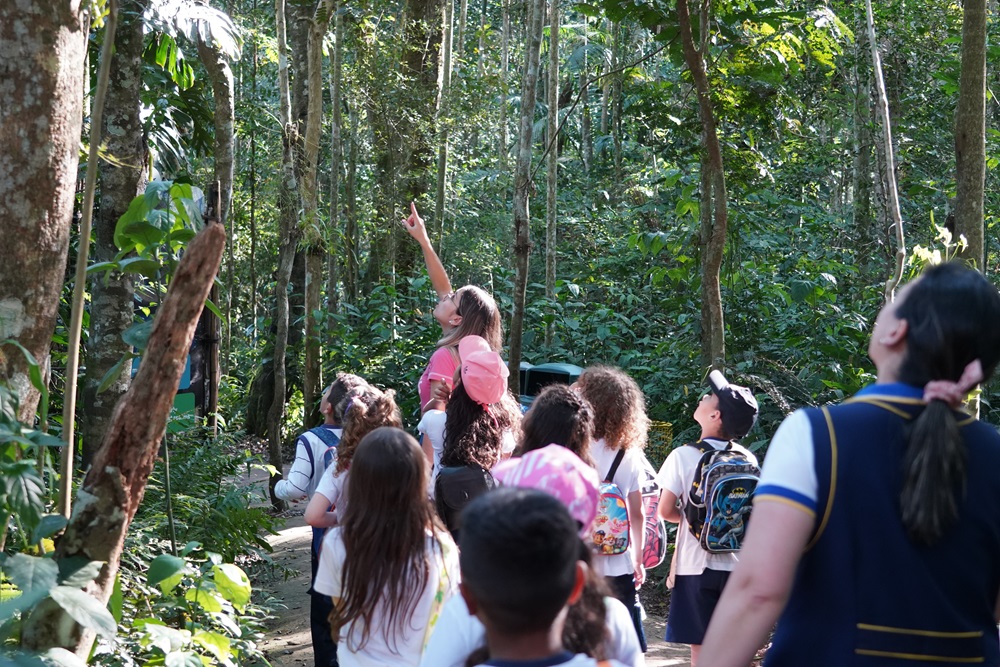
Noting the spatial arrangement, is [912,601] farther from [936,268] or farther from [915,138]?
[915,138]

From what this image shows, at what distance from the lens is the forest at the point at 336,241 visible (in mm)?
3137

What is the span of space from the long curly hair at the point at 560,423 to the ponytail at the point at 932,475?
1865mm

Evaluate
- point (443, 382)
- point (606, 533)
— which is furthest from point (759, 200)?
point (606, 533)

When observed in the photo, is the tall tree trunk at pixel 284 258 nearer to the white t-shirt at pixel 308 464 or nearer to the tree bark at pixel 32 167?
the white t-shirt at pixel 308 464

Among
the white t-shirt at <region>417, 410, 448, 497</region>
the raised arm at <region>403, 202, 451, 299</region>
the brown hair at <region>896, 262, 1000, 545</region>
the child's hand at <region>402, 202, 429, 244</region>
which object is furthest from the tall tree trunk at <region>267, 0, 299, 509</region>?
the brown hair at <region>896, 262, 1000, 545</region>

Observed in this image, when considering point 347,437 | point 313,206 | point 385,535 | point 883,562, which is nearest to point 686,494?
point 347,437

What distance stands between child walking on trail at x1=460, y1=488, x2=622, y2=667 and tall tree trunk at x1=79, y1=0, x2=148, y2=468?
14.1 feet

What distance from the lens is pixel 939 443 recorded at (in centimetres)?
194

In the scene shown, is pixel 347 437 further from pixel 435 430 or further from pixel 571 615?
pixel 571 615

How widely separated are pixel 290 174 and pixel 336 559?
662cm

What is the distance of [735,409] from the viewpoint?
4.28 meters

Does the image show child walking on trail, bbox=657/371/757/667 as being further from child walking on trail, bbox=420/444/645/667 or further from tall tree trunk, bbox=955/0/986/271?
tall tree trunk, bbox=955/0/986/271

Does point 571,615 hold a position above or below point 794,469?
below

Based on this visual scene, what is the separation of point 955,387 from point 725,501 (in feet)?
7.41
